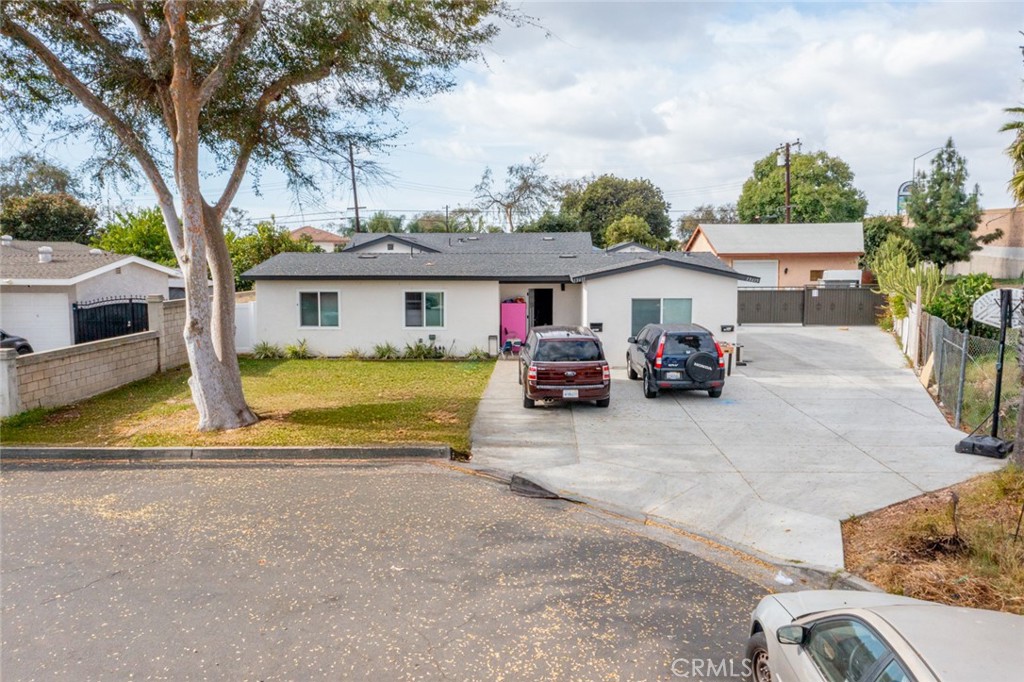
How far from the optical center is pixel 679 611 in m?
5.66

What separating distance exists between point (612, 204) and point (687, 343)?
48.2 meters

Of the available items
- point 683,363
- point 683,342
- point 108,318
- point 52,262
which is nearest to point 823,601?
point 683,363

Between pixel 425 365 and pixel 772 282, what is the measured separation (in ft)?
83.7

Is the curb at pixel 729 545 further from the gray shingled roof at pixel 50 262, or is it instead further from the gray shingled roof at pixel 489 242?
the gray shingled roof at pixel 489 242

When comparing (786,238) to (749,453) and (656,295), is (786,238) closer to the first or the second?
(656,295)

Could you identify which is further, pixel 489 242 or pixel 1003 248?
pixel 1003 248

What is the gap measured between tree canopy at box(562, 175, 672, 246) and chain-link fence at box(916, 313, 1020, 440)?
44916 mm

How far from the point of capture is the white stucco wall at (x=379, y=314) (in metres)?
21.5

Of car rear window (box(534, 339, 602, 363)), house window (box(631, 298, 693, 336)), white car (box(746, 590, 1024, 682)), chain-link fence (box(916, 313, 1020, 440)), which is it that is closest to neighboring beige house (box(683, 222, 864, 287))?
house window (box(631, 298, 693, 336))

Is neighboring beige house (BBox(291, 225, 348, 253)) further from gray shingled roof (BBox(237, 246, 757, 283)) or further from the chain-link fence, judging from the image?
the chain-link fence

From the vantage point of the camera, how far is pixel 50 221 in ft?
138

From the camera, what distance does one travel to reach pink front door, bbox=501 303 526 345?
2231 centimetres

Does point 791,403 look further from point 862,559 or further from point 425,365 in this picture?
point 425,365

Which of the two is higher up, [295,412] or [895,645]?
[895,645]
